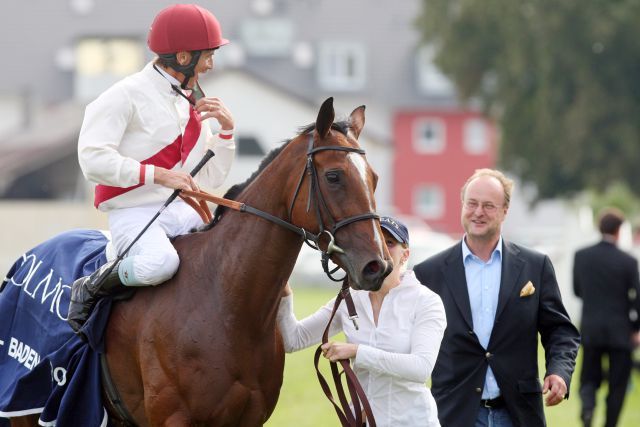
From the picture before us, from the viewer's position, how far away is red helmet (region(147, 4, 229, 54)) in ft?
17.8

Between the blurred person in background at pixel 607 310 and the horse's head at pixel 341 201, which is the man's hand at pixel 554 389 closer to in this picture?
the horse's head at pixel 341 201

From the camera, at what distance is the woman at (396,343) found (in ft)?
16.2

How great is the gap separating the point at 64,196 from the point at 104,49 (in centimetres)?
1807

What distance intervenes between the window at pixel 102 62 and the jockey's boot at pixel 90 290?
5310 cm

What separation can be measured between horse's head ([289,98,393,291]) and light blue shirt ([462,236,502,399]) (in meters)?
1.11

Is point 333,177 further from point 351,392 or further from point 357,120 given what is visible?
point 351,392

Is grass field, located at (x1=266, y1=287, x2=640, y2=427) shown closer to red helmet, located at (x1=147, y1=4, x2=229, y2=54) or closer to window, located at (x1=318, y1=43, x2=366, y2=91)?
red helmet, located at (x1=147, y1=4, x2=229, y2=54)

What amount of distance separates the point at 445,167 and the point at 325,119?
186 ft

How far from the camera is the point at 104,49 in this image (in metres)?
60.4

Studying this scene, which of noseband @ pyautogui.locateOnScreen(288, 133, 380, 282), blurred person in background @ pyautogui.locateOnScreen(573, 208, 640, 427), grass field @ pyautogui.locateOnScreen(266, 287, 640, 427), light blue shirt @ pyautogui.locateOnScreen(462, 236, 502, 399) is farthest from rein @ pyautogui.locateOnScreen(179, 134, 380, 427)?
grass field @ pyautogui.locateOnScreen(266, 287, 640, 427)

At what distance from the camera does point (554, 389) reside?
214 inches

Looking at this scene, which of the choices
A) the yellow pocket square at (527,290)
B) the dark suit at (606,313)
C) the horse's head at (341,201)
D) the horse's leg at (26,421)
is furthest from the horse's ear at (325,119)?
the dark suit at (606,313)

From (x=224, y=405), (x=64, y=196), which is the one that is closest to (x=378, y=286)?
(x=224, y=405)

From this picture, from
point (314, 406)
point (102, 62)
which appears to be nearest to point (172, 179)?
point (314, 406)
